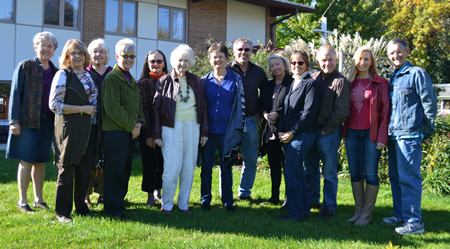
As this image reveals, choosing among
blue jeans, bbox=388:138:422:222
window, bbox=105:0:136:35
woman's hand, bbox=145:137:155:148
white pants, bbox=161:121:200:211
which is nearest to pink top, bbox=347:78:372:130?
blue jeans, bbox=388:138:422:222

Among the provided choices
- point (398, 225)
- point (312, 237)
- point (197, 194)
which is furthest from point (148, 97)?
point (398, 225)

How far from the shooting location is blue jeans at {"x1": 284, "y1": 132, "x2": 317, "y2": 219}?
4926 mm

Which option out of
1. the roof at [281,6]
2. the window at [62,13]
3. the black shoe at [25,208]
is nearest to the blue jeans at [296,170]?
the black shoe at [25,208]

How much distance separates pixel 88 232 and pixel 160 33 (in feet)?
42.1

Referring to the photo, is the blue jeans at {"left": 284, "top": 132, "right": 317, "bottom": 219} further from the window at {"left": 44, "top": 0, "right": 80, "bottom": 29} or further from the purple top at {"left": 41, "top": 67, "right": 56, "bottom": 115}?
the window at {"left": 44, "top": 0, "right": 80, "bottom": 29}

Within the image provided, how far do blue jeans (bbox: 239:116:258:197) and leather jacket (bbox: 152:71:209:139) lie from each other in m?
0.74

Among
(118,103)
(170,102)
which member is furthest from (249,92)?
(118,103)

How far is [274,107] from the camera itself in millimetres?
5461

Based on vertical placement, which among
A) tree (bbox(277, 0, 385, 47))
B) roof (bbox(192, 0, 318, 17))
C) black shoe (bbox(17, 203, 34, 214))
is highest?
tree (bbox(277, 0, 385, 47))

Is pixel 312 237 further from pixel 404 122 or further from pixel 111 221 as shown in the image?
pixel 111 221

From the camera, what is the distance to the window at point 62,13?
45.0ft

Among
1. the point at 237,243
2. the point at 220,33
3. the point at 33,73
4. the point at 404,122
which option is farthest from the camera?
the point at 220,33

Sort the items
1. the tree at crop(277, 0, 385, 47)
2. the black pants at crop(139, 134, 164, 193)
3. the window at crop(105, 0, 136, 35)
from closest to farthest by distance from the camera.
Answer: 1. the black pants at crop(139, 134, 164, 193)
2. the window at crop(105, 0, 136, 35)
3. the tree at crop(277, 0, 385, 47)

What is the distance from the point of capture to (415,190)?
15.3 ft
